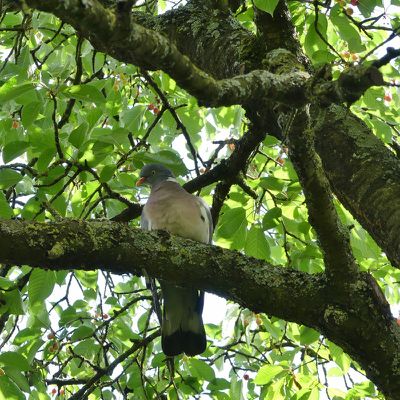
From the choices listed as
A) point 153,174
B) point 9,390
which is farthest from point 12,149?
point 153,174

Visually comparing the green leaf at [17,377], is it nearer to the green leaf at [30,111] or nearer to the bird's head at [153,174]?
the green leaf at [30,111]

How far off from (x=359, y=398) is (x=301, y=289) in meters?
1.46

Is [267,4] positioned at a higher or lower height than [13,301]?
higher

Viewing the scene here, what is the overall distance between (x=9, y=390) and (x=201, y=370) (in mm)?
1232

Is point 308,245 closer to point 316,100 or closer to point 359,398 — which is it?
point 359,398

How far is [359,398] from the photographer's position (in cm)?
360

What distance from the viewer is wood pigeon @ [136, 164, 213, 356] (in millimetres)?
3797

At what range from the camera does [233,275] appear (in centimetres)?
249

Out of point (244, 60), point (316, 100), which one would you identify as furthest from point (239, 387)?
point (316, 100)

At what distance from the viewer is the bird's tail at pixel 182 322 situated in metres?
3.75

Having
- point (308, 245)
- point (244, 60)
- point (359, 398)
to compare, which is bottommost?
point (359, 398)

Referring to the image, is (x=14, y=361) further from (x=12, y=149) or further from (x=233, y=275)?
(x=233, y=275)

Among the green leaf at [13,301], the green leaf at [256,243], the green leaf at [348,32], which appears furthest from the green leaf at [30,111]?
the green leaf at [348,32]

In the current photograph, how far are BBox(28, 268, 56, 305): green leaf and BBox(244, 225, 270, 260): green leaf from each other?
1063mm
